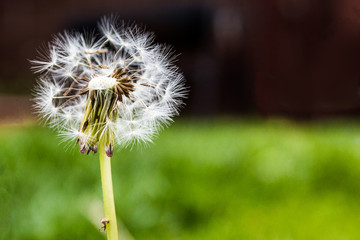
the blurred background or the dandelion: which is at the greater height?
the blurred background

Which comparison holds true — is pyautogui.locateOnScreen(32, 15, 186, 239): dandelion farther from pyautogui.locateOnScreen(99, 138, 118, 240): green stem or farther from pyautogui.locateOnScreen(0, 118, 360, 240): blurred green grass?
pyautogui.locateOnScreen(0, 118, 360, 240): blurred green grass

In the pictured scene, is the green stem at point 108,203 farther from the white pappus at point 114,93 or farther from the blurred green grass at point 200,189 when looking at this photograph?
the blurred green grass at point 200,189

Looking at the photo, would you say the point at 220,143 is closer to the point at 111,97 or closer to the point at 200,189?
the point at 200,189

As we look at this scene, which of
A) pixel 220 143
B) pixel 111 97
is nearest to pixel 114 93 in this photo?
pixel 111 97

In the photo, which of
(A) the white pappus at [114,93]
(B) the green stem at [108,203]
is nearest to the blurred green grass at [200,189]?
(A) the white pappus at [114,93]

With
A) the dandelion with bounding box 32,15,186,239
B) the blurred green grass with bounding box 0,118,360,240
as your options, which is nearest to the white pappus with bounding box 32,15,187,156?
the dandelion with bounding box 32,15,186,239

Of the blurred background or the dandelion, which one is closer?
the dandelion

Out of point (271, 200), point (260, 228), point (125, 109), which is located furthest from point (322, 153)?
point (125, 109)
